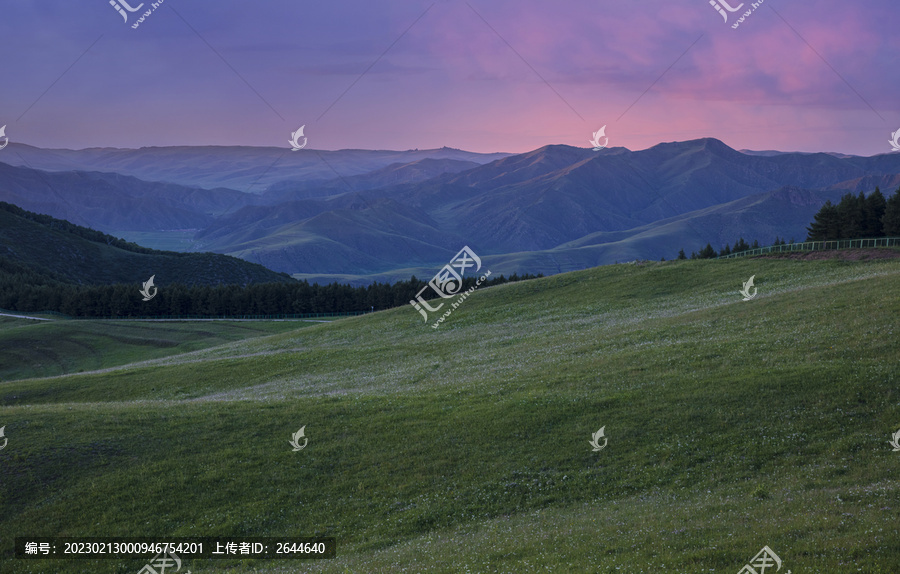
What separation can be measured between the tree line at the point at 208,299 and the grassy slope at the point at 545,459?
90087 mm

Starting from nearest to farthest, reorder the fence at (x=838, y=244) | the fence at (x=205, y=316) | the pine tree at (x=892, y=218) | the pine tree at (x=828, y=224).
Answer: the fence at (x=838, y=244), the pine tree at (x=892, y=218), the pine tree at (x=828, y=224), the fence at (x=205, y=316)

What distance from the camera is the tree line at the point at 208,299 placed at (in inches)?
5118

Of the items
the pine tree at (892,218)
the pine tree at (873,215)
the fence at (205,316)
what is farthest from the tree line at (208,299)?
the pine tree at (892,218)

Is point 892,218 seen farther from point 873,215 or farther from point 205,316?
point 205,316

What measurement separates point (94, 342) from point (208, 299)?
139ft

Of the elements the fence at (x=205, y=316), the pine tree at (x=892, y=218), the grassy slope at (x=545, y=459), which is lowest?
the grassy slope at (x=545, y=459)

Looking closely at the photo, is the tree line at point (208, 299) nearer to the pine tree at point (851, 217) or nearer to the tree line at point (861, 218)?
the tree line at point (861, 218)

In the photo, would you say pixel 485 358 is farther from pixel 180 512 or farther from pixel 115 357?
pixel 115 357

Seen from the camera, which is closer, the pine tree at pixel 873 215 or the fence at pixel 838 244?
the fence at pixel 838 244

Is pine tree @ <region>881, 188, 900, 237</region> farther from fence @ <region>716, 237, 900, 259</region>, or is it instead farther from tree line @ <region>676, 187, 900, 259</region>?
fence @ <region>716, 237, 900, 259</region>

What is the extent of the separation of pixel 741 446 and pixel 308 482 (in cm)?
1809

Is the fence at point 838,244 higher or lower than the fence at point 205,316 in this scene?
lower

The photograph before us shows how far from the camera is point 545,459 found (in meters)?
25.2

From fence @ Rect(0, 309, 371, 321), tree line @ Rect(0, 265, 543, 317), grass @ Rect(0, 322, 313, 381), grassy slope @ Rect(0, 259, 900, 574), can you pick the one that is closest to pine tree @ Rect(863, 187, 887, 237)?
grassy slope @ Rect(0, 259, 900, 574)
